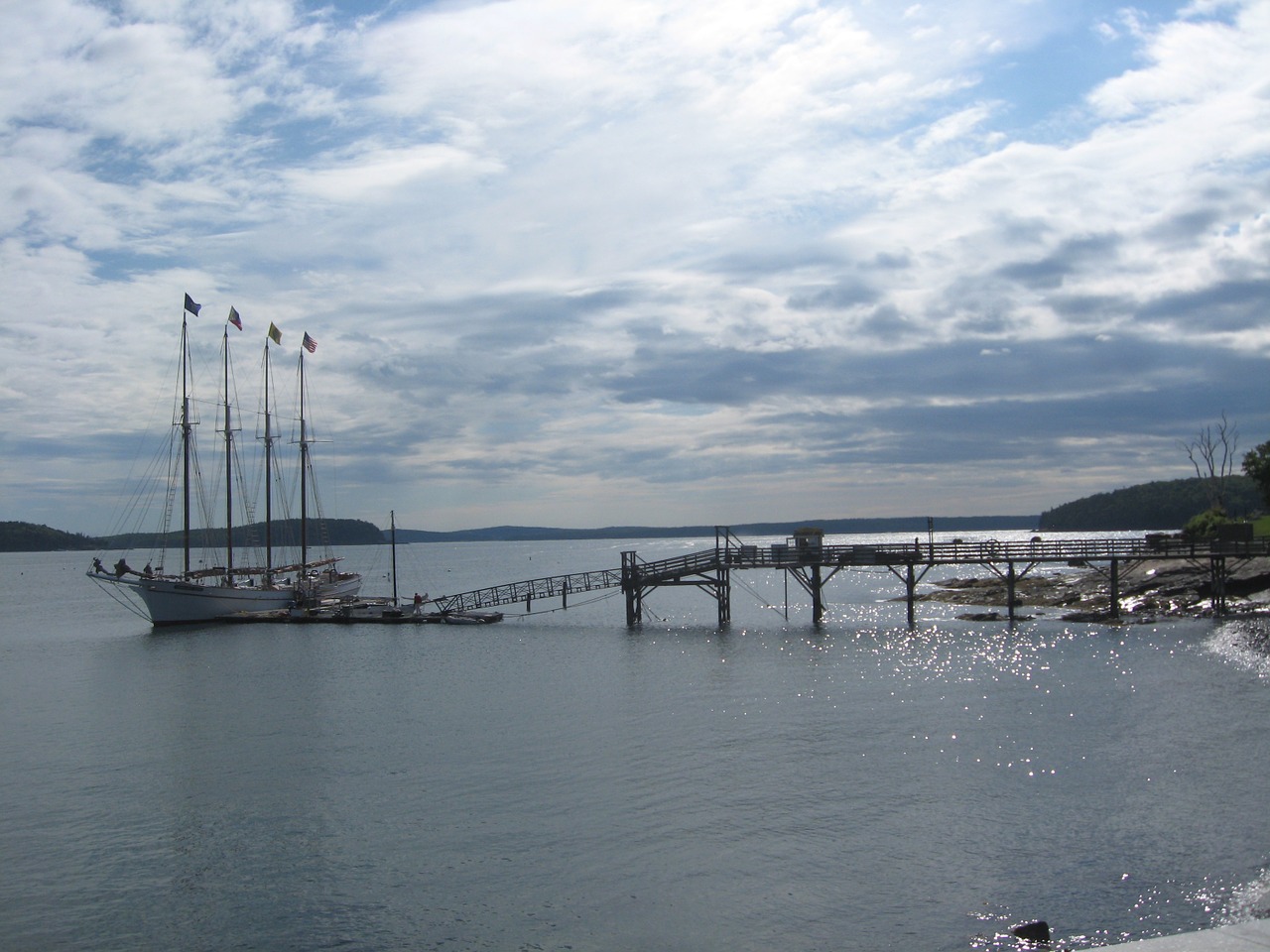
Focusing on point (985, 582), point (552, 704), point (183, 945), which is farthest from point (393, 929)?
point (985, 582)

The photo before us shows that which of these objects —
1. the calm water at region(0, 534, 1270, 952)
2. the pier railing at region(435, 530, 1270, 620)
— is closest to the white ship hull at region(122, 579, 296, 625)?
the calm water at region(0, 534, 1270, 952)

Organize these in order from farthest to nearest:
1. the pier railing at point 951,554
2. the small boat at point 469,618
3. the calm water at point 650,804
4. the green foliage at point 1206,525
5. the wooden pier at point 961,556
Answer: the small boat at point 469,618, the green foliage at point 1206,525, the pier railing at point 951,554, the wooden pier at point 961,556, the calm water at point 650,804

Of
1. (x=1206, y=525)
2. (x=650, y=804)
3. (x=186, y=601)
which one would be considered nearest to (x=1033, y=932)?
(x=650, y=804)

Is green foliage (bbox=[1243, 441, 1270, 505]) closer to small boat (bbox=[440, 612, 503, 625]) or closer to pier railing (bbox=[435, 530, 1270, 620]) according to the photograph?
pier railing (bbox=[435, 530, 1270, 620])

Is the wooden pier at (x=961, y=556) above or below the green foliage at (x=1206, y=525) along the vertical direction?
below

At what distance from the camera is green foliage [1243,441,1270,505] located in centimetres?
7469

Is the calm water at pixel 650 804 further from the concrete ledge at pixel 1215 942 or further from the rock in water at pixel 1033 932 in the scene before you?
the concrete ledge at pixel 1215 942

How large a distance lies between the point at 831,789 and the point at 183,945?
14.5 metres

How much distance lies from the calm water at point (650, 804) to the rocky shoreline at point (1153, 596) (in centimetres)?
1332

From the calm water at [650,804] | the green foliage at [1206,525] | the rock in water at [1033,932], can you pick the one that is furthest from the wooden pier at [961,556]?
the rock in water at [1033,932]

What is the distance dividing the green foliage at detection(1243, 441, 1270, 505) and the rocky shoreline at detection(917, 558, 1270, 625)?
424 inches

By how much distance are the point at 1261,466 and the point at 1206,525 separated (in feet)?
23.0

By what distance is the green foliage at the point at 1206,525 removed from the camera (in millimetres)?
70000

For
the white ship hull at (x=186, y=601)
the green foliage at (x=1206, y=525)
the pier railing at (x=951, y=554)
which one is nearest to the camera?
the pier railing at (x=951, y=554)
